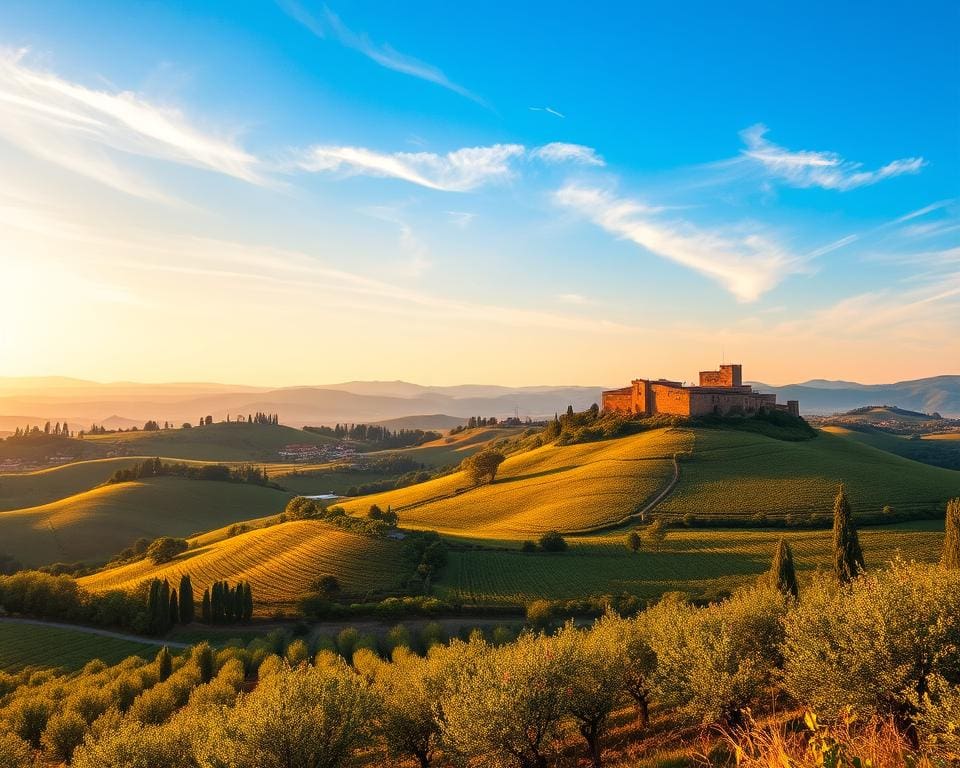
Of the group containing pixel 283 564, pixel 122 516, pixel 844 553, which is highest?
pixel 844 553

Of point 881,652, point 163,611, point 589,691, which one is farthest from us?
point 163,611

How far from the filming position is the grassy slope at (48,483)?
538 feet

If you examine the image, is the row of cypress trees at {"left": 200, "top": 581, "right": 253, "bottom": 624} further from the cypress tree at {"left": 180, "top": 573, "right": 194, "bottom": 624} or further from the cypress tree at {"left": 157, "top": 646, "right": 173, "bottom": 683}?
the cypress tree at {"left": 157, "top": 646, "right": 173, "bottom": 683}

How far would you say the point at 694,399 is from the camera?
138 m

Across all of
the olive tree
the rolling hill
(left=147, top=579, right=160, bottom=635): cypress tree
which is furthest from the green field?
the olive tree

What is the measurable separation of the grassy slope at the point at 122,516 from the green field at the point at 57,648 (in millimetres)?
59479

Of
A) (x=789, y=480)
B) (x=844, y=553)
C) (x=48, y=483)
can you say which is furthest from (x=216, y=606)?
(x=48, y=483)

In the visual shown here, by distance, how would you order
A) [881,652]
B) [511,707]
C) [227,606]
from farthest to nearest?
[227,606] → [511,707] → [881,652]

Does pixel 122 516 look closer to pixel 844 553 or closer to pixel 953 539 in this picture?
pixel 844 553

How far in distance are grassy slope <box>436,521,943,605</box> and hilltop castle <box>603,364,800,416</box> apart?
59.6 metres

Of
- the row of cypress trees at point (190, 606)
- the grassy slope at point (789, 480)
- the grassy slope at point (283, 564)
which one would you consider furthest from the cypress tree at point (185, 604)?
the grassy slope at point (789, 480)

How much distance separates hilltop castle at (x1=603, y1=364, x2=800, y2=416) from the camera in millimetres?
139625

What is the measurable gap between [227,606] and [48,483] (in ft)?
498

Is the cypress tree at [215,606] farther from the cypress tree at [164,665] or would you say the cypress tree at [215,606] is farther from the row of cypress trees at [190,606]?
the cypress tree at [164,665]
